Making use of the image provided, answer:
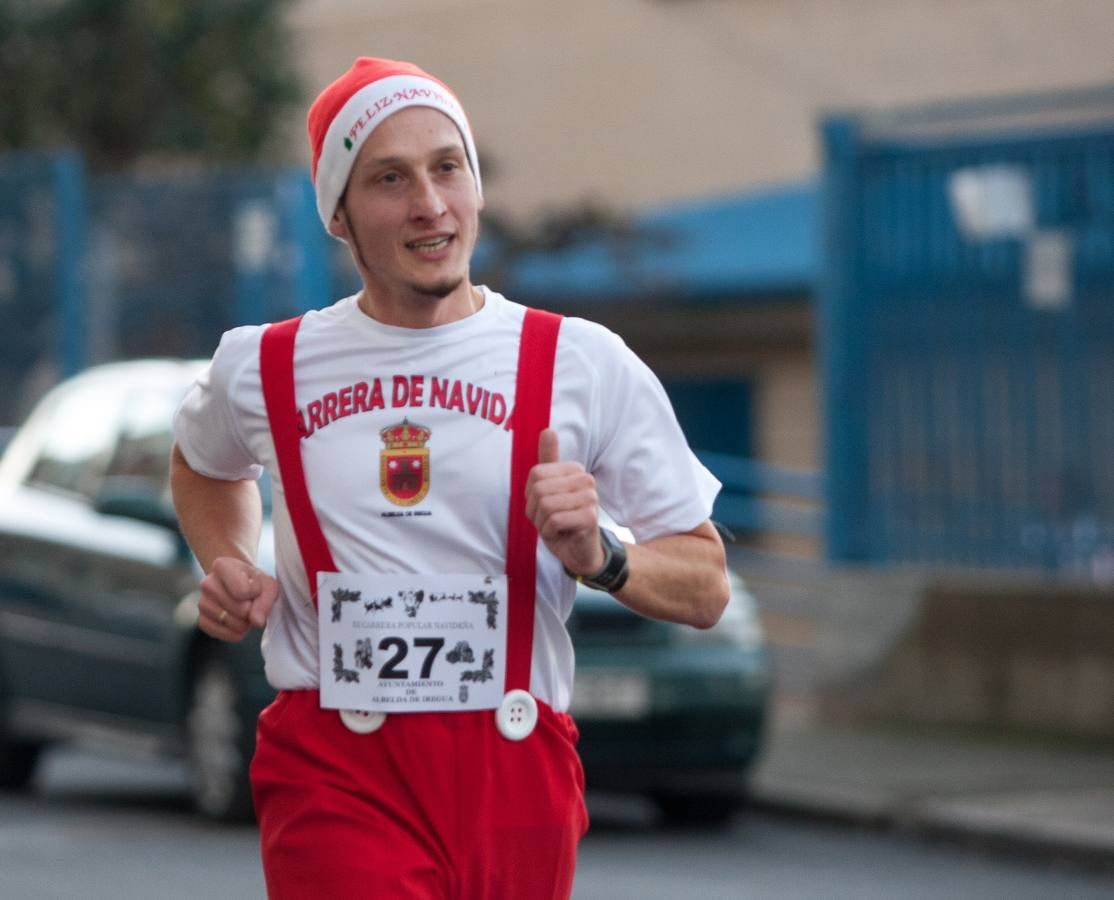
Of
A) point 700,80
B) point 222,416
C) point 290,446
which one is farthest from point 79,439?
point 700,80

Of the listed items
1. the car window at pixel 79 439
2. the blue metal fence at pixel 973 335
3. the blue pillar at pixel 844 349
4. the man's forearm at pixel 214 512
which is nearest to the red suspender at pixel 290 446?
the man's forearm at pixel 214 512

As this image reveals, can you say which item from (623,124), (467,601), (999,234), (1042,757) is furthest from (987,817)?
(623,124)

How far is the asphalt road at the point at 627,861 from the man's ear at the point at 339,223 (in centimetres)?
468

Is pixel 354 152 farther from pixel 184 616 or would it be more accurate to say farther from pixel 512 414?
pixel 184 616

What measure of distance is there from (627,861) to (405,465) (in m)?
5.74

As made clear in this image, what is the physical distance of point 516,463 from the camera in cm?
350

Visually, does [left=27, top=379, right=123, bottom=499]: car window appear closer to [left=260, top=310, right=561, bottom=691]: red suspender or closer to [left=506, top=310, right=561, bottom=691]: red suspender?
[left=260, top=310, right=561, bottom=691]: red suspender

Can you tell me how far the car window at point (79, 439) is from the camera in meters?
10.6

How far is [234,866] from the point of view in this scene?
867 centimetres

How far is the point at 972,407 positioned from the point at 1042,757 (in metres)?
1.93

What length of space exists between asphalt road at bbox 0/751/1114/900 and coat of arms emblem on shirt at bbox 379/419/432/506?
4748mm

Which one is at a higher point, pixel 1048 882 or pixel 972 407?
pixel 972 407

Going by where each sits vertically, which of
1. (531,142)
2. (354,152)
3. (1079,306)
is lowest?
(354,152)

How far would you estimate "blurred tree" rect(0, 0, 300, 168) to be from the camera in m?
27.1
